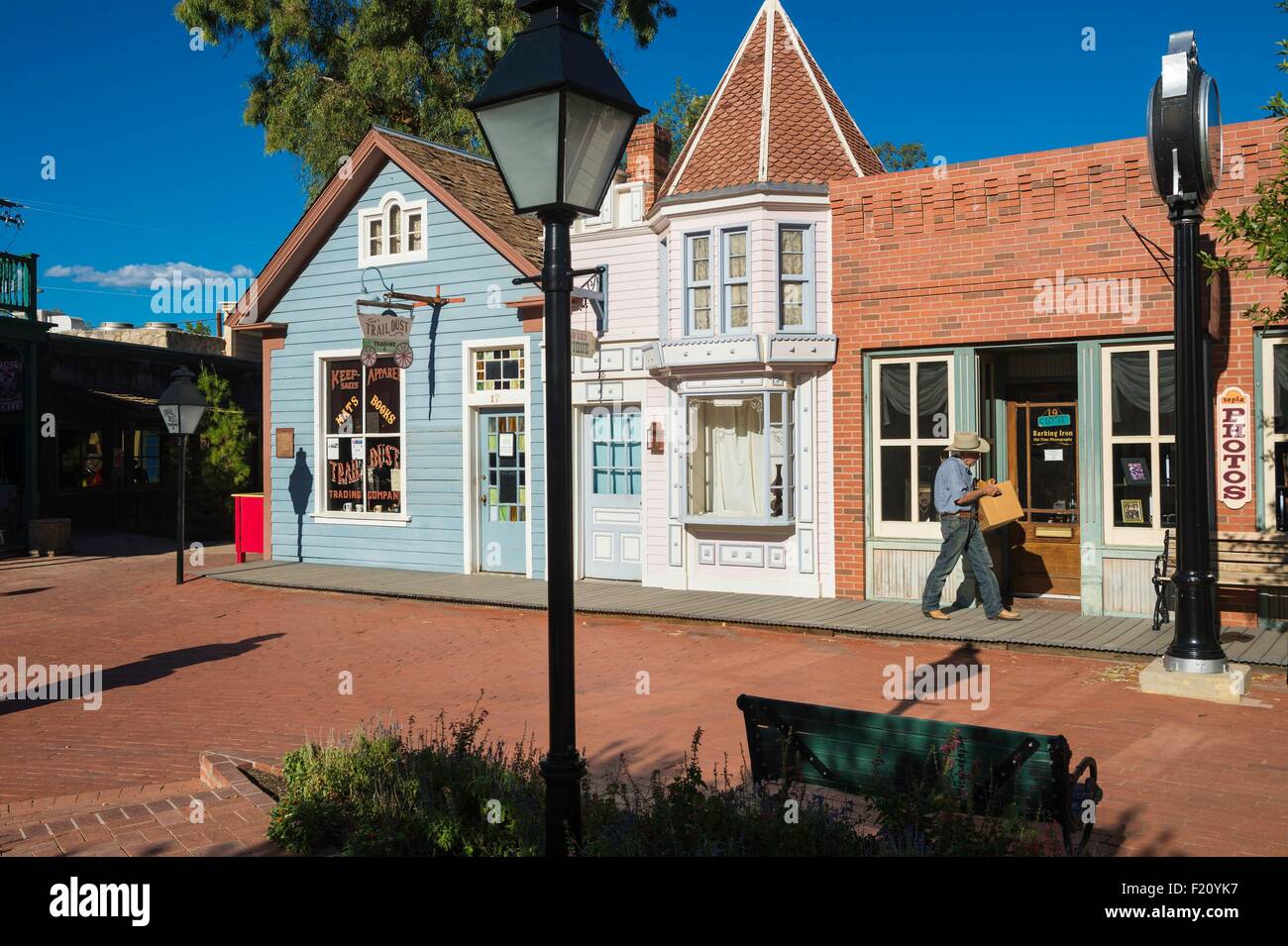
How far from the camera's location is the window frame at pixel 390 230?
55.4ft

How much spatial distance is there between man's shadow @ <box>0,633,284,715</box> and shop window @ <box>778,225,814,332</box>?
6970 millimetres

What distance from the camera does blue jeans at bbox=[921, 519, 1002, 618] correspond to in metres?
11.5

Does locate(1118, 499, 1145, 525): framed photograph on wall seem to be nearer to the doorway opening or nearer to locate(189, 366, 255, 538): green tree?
Result: the doorway opening

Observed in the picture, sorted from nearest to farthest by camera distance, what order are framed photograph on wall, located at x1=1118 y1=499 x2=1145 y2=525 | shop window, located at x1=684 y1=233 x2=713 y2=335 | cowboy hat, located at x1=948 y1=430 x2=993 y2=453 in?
framed photograph on wall, located at x1=1118 y1=499 x2=1145 y2=525
cowboy hat, located at x1=948 y1=430 x2=993 y2=453
shop window, located at x1=684 y1=233 x2=713 y2=335

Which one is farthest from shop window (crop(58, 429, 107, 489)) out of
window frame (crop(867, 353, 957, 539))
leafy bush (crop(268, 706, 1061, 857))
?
leafy bush (crop(268, 706, 1061, 857))

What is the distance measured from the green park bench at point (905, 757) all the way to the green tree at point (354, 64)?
22.2 metres

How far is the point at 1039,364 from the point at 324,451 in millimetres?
11103

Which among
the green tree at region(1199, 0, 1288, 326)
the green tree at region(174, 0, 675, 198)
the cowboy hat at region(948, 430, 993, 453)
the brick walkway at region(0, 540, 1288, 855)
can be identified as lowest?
the brick walkway at region(0, 540, 1288, 855)

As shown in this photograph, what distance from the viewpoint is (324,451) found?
1798 cm

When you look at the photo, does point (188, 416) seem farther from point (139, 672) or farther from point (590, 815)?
point (590, 815)

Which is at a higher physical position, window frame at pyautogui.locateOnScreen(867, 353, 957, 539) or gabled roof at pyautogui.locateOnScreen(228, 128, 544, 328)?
gabled roof at pyautogui.locateOnScreen(228, 128, 544, 328)

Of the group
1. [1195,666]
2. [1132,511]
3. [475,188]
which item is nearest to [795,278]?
[1132,511]

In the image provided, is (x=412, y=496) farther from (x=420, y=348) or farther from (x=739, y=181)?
(x=739, y=181)
